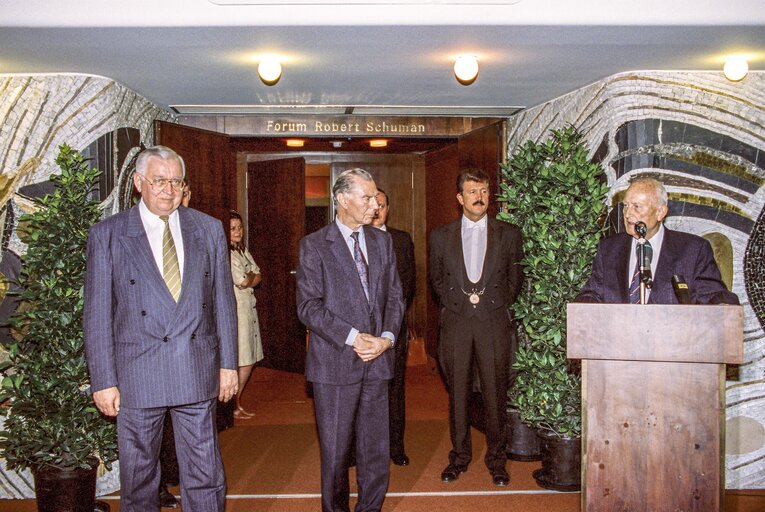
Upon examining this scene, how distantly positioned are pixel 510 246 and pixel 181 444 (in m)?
2.57

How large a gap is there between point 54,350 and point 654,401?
318 cm

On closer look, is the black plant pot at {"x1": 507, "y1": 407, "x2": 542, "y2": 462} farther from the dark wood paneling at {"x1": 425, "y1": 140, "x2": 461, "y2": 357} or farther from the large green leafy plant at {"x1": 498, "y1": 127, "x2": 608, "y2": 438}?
the dark wood paneling at {"x1": 425, "y1": 140, "x2": 461, "y2": 357}

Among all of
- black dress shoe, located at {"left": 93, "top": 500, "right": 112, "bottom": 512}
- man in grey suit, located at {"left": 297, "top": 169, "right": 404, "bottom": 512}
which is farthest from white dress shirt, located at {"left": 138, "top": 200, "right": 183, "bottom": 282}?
black dress shoe, located at {"left": 93, "top": 500, "right": 112, "bottom": 512}

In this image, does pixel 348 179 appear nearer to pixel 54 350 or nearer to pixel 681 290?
pixel 681 290

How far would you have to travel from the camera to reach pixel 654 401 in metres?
2.70

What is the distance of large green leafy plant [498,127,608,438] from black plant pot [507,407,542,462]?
0.24 metres

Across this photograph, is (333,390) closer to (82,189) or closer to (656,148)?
(82,189)

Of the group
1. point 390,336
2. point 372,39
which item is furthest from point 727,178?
point 390,336

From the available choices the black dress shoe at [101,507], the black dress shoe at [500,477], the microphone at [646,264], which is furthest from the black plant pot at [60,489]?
the microphone at [646,264]

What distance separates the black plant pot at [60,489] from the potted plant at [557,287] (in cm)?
282

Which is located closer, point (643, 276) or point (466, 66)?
point (643, 276)

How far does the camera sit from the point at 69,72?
189 inches

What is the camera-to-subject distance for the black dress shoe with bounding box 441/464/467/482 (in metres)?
4.70

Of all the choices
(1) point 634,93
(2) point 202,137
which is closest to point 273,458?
(2) point 202,137
